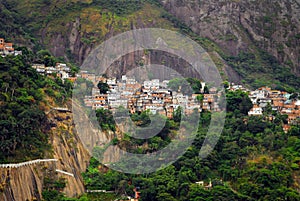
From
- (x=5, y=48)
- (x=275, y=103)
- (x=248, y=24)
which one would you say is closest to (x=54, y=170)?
(x=5, y=48)

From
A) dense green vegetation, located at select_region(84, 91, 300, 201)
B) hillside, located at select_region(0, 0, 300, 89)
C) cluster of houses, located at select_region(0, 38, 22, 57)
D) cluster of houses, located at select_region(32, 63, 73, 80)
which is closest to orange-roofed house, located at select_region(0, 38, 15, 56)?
cluster of houses, located at select_region(0, 38, 22, 57)

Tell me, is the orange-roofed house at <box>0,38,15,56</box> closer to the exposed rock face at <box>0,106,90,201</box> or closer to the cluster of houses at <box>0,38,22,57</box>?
the cluster of houses at <box>0,38,22,57</box>

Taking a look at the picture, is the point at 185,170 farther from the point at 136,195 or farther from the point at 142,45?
the point at 142,45

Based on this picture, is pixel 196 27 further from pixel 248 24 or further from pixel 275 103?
pixel 275 103

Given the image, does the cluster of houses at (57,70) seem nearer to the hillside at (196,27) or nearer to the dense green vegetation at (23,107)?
the dense green vegetation at (23,107)

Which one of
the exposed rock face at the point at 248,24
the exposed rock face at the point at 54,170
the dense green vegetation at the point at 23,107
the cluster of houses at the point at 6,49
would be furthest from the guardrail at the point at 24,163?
the exposed rock face at the point at 248,24

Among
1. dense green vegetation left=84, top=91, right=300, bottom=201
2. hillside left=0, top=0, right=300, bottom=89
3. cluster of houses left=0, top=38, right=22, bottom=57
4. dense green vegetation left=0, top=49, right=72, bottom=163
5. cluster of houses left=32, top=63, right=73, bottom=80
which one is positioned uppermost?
hillside left=0, top=0, right=300, bottom=89

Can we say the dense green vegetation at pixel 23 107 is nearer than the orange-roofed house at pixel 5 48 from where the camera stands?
Yes
